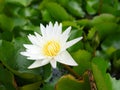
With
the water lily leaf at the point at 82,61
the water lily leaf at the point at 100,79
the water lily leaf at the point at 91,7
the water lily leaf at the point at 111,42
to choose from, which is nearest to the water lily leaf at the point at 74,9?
the water lily leaf at the point at 91,7

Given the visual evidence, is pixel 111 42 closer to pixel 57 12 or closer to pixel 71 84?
pixel 57 12

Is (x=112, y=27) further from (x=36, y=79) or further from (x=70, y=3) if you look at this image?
(x=36, y=79)

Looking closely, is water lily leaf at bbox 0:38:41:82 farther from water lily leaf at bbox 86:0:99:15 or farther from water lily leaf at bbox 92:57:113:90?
water lily leaf at bbox 86:0:99:15

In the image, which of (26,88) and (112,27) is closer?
(26,88)

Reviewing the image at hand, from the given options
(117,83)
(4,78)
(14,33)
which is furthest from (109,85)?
(14,33)

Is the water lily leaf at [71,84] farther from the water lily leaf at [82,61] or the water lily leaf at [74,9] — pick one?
the water lily leaf at [74,9]

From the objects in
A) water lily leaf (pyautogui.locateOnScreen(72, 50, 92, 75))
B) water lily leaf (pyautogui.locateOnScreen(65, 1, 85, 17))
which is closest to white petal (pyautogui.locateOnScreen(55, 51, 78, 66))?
water lily leaf (pyautogui.locateOnScreen(72, 50, 92, 75))
